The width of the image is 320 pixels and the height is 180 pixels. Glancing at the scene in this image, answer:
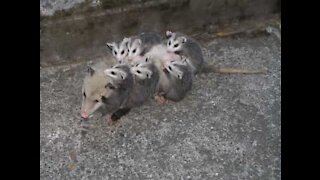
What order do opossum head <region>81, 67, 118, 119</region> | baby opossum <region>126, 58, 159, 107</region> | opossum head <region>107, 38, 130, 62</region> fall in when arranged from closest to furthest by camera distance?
1. opossum head <region>81, 67, 118, 119</region>
2. baby opossum <region>126, 58, 159, 107</region>
3. opossum head <region>107, 38, 130, 62</region>

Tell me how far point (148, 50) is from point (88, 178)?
3.38ft

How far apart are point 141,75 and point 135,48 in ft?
0.92

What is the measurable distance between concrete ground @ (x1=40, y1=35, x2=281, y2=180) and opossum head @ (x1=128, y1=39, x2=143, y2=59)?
0.41m

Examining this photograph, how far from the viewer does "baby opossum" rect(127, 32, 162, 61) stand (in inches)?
146

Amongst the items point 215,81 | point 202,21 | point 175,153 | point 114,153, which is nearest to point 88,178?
point 114,153

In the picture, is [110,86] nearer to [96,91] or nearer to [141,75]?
[96,91]

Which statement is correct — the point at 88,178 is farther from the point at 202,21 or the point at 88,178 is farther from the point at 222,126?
the point at 202,21

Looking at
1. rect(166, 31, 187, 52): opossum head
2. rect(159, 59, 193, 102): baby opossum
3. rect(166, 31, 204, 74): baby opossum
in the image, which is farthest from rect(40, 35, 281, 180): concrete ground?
rect(166, 31, 187, 52): opossum head

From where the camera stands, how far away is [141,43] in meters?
3.76

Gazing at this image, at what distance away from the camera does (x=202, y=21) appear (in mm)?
4309

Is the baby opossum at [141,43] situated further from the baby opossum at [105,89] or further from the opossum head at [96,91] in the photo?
the opossum head at [96,91]

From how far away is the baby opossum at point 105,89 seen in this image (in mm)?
3361

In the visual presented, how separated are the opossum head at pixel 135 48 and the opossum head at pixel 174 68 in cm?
23

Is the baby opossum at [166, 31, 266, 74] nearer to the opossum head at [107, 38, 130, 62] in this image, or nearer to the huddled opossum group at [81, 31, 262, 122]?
the huddled opossum group at [81, 31, 262, 122]
